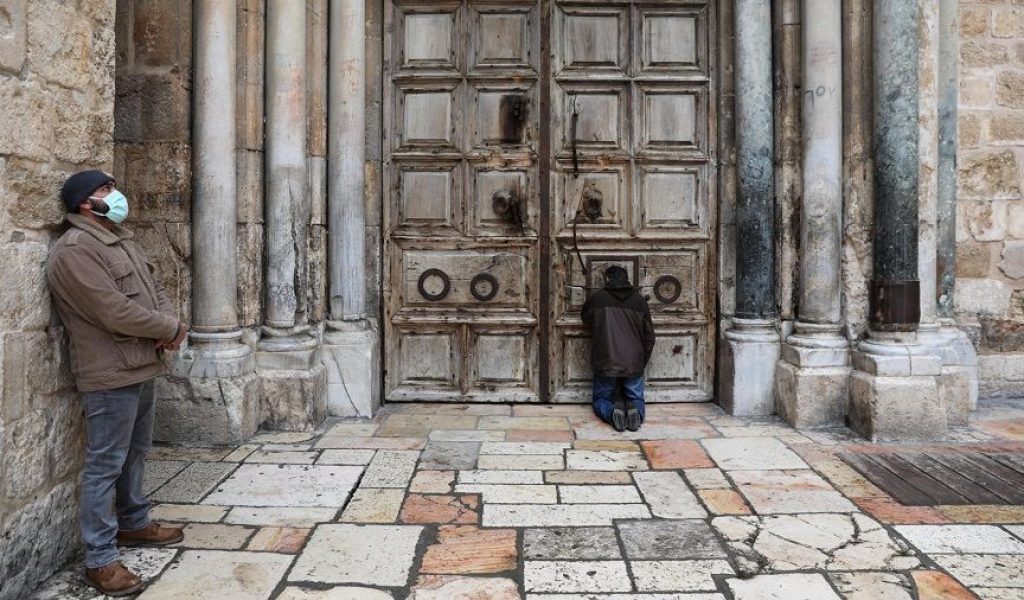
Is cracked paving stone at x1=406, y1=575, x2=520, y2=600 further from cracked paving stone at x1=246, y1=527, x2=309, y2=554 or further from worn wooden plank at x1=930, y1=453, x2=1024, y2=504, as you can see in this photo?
worn wooden plank at x1=930, y1=453, x2=1024, y2=504

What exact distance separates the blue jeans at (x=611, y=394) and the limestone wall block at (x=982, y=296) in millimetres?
2529

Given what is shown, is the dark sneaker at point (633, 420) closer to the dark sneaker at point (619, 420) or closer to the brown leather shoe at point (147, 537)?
the dark sneaker at point (619, 420)

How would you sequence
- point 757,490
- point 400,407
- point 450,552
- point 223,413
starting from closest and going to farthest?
point 450,552 < point 757,490 < point 223,413 < point 400,407

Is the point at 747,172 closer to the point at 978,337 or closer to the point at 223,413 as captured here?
the point at 978,337

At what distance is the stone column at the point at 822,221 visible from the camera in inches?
184

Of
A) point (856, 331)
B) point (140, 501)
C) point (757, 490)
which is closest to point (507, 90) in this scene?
point (856, 331)

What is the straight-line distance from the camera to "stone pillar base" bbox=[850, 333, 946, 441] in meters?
4.32

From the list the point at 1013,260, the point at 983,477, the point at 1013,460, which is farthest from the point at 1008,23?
the point at 983,477

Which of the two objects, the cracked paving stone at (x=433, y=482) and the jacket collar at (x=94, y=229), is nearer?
the jacket collar at (x=94, y=229)

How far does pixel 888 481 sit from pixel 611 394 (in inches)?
69.7

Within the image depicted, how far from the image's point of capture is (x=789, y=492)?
11.4ft

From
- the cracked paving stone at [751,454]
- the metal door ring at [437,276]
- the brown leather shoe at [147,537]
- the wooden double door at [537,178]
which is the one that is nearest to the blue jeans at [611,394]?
the wooden double door at [537,178]

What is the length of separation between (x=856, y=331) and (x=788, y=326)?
0.42 meters

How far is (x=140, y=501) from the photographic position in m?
2.85
